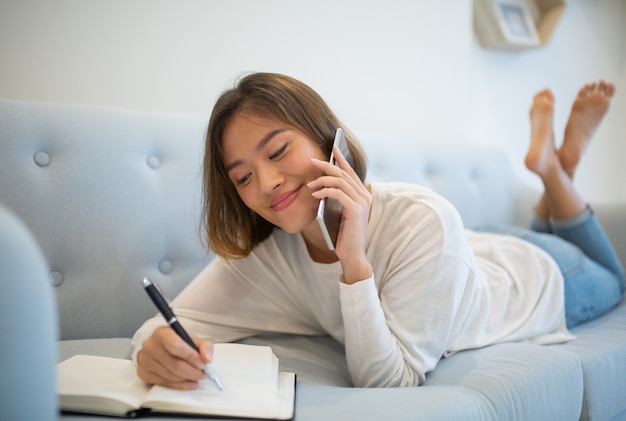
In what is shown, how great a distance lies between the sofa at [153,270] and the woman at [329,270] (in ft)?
0.20

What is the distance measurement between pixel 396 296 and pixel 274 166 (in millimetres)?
284

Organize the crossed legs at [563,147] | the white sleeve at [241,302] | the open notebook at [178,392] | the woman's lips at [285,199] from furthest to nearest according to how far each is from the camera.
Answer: the crossed legs at [563,147] → the white sleeve at [241,302] → the woman's lips at [285,199] → the open notebook at [178,392]

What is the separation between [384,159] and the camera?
1.49m

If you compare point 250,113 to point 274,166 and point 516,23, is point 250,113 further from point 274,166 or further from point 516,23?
point 516,23

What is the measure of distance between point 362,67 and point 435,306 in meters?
1.07

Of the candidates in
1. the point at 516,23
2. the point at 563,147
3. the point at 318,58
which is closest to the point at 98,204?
the point at 318,58

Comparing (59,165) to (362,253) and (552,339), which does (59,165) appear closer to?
(362,253)

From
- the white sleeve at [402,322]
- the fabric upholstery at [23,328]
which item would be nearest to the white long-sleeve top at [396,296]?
the white sleeve at [402,322]

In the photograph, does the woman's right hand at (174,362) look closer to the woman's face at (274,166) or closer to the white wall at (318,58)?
the woman's face at (274,166)

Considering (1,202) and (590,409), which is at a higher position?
(1,202)

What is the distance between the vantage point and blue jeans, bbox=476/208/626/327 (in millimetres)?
1241

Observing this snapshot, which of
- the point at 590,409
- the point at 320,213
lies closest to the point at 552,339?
the point at 590,409

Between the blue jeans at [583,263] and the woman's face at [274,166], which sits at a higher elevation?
the woman's face at [274,166]

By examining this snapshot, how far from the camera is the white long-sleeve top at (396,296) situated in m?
0.80
